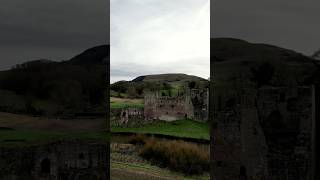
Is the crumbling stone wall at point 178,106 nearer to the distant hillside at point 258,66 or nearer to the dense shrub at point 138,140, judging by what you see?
the dense shrub at point 138,140

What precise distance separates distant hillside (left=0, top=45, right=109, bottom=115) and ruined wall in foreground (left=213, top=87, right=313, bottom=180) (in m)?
2.49

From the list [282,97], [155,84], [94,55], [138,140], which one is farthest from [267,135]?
[155,84]

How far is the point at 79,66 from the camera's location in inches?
366

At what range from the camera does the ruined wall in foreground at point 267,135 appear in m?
8.64

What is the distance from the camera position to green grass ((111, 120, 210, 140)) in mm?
19500

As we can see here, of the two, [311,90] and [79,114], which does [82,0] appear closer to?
[79,114]

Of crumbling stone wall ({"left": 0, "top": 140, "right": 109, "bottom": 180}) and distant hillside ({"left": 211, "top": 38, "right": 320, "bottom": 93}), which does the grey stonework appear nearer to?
distant hillside ({"left": 211, "top": 38, "right": 320, "bottom": 93})

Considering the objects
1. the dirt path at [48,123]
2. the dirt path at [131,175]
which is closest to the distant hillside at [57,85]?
the dirt path at [48,123]

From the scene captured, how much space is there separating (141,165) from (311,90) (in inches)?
382

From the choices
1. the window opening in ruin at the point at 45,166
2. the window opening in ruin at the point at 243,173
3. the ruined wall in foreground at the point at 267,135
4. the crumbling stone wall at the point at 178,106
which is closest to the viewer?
the ruined wall in foreground at the point at 267,135

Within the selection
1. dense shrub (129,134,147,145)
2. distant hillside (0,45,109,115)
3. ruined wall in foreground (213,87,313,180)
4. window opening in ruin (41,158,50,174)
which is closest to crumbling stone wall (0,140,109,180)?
window opening in ruin (41,158,50,174)

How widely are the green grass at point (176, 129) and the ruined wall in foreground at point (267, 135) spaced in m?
9.80

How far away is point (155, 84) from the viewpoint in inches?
831

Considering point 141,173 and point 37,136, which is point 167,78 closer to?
point 141,173
